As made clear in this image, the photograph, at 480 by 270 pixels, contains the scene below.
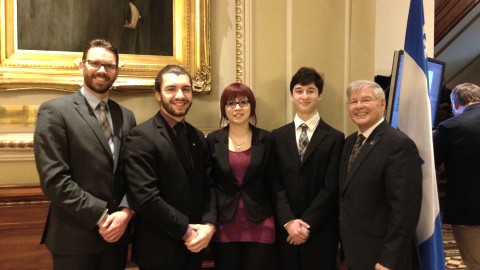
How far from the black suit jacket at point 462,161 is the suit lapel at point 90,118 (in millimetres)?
2113

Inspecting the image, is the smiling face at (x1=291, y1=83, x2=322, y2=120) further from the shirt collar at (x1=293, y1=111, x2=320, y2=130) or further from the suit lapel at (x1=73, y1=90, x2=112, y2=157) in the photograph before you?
the suit lapel at (x1=73, y1=90, x2=112, y2=157)

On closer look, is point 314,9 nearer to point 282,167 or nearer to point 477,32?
point 282,167

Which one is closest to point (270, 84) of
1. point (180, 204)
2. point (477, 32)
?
point (180, 204)

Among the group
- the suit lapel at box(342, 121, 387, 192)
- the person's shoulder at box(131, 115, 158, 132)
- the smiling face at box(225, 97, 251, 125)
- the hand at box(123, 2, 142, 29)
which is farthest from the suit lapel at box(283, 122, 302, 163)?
the hand at box(123, 2, 142, 29)

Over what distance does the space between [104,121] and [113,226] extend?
1.55 feet

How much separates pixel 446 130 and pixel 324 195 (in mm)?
1124

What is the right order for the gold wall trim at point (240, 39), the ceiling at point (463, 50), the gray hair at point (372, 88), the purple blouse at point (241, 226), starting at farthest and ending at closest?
the ceiling at point (463, 50) < the gold wall trim at point (240, 39) < the purple blouse at point (241, 226) < the gray hair at point (372, 88)

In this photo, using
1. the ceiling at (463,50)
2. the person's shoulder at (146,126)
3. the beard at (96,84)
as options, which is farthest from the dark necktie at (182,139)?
the ceiling at (463,50)

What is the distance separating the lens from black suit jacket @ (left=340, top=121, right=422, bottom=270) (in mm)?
1789

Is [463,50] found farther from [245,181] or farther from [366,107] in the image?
[245,181]

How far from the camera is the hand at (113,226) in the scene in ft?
5.76

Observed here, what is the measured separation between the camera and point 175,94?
198 cm

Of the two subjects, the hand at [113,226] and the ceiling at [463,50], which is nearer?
the hand at [113,226]

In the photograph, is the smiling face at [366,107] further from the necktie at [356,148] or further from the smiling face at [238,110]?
the smiling face at [238,110]
